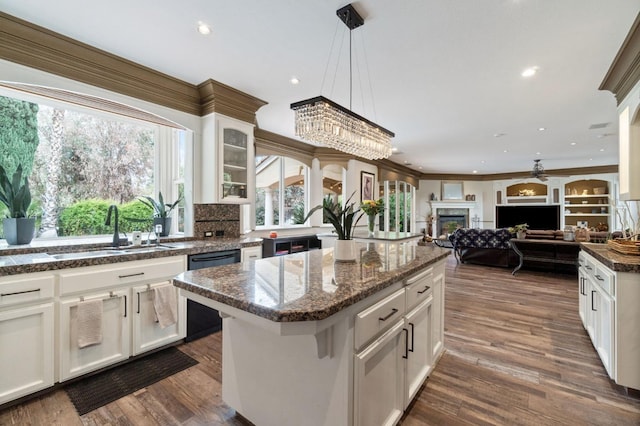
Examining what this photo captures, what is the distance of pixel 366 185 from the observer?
6.59 m

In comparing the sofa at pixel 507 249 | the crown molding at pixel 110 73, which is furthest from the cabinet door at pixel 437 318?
the sofa at pixel 507 249

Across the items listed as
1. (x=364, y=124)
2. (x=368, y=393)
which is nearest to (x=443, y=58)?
(x=364, y=124)

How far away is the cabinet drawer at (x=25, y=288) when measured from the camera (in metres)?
1.78

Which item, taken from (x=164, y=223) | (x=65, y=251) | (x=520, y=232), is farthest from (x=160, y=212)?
(x=520, y=232)

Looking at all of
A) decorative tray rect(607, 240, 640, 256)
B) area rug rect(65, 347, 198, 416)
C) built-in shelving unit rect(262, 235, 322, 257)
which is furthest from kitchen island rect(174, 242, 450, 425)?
built-in shelving unit rect(262, 235, 322, 257)

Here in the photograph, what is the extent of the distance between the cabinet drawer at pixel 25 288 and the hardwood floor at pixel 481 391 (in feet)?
2.26

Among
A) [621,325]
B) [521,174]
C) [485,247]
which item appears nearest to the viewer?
[621,325]

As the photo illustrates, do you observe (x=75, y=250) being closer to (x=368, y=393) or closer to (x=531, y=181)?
(x=368, y=393)

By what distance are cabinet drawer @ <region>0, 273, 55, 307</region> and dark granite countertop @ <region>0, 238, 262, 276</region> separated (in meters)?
0.05

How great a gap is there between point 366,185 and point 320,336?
5.59 metres

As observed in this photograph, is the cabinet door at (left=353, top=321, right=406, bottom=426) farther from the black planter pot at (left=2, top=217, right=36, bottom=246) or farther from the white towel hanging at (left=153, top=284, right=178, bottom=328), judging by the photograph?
the black planter pot at (left=2, top=217, right=36, bottom=246)

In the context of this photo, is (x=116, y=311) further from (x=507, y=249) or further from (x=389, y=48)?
(x=507, y=249)

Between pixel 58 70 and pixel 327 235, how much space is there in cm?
387

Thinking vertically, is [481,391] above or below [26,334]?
below
